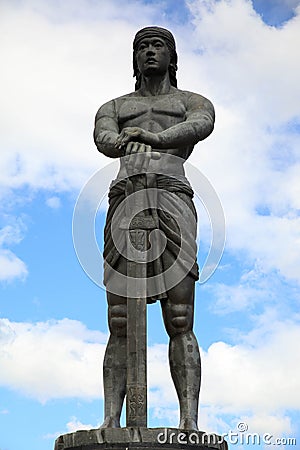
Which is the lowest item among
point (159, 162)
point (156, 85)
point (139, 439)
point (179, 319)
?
point (139, 439)

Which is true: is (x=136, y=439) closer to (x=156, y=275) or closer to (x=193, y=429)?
(x=193, y=429)

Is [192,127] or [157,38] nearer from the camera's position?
[192,127]

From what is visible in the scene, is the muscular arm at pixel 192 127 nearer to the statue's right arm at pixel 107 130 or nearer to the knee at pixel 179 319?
the statue's right arm at pixel 107 130

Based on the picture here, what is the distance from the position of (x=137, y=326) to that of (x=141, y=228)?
118 centimetres

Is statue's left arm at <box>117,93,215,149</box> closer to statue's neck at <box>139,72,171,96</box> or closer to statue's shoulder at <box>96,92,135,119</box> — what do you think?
statue's neck at <box>139,72,171,96</box>

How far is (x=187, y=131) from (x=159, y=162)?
499 millimetres

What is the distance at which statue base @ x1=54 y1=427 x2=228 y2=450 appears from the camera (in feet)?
31.6

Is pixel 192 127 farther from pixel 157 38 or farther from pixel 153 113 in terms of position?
pixel 157 38

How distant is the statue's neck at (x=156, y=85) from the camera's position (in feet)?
38.3

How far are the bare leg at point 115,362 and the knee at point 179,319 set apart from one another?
0.52m

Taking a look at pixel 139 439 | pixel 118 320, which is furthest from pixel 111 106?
pixel 139 439

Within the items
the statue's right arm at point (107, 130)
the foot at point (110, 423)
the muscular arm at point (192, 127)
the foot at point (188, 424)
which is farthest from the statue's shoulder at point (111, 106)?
→ the foot at point (188, 424)

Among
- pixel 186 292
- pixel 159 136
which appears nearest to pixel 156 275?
pixel 186 292

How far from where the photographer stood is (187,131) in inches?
433
